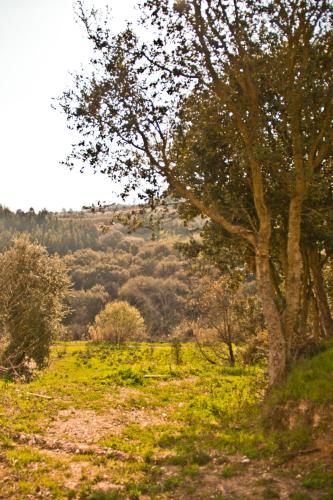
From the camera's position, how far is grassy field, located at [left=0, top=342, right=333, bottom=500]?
30.5 feet

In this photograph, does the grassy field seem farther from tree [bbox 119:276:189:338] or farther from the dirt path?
tree [bbox 119:276:189:338]

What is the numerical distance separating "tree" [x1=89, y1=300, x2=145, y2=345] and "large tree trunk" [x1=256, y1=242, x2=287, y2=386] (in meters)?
56.7

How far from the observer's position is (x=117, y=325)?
70.9 meters

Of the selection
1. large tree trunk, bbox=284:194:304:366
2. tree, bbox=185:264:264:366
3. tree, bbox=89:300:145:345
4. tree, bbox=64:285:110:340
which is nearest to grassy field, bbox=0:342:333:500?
large tree trunk, bbox=284:194:304:366

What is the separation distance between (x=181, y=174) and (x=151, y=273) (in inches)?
4629

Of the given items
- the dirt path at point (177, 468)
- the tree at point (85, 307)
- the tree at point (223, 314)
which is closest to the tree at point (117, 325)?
the tree at point (85, 307)

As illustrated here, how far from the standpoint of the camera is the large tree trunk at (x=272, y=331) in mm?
13836

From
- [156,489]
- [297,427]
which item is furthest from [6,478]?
[297,427]

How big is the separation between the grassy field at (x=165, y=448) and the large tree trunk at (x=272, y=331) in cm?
89

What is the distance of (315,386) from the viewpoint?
11.4m

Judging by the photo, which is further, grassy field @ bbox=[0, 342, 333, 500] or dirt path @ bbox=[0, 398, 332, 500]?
grassy field @ bbox=[0, 342, 333, 500]

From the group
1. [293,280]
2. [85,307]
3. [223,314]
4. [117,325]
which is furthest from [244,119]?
[85,307]

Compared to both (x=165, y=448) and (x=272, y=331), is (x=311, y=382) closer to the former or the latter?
(x=272, y=331)

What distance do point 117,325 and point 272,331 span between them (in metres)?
58.7
